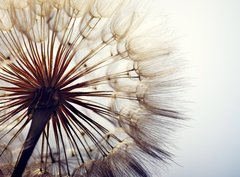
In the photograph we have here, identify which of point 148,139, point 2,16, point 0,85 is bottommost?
point 148,139

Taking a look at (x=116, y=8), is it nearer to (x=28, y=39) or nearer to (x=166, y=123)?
(x=28, y=39)

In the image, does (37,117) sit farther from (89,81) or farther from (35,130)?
(89,81)

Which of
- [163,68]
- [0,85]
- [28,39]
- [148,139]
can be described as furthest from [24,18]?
[148,139]

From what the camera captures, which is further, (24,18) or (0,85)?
(0,85)

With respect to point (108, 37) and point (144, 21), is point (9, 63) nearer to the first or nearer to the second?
point (108, 37)

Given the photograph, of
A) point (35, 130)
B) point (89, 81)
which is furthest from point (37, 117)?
point (89, 81)

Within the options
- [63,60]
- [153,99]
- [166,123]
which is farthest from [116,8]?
[166,123]

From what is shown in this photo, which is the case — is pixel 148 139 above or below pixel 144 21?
below
